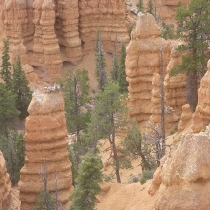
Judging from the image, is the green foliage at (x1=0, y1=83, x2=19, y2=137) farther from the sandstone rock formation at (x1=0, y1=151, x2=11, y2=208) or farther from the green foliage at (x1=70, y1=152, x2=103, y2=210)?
the green foliage at (x1=70, y1=152, x2=103, y2=210)

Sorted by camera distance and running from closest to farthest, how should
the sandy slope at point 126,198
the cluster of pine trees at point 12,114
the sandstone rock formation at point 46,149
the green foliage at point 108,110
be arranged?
the sandy slope at point 126,198
the sandstone rock formation at point 46,149
the green foliage at point 108,110
the cluster of pine trees at point 12,114

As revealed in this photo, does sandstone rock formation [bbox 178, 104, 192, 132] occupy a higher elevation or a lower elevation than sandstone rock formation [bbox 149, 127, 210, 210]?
lower

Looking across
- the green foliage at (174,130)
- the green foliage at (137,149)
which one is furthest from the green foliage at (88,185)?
the green foliage at (174,130)

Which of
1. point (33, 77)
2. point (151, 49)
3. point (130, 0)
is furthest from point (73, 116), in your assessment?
point (130, 0)

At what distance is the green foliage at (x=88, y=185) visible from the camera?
2397cm

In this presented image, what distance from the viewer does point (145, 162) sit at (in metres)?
31.7

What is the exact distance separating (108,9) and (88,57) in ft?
18.7

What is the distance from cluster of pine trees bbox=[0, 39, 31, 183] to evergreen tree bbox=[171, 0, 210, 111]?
1089 cm

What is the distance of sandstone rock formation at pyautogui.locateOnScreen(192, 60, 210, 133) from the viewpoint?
2952 centimetres

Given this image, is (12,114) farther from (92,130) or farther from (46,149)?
(46,149)

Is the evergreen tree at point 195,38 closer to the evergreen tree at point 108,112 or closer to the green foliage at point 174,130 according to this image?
the green foliage at point 174,130

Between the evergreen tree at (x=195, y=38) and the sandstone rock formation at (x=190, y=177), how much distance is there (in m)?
16.2

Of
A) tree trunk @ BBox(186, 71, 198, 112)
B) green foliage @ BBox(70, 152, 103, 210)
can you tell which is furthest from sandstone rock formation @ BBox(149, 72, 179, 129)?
green foliage @ BBox(70, 152, 103, 210)

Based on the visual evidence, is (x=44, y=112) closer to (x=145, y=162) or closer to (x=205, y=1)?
(x=145, y=162)
